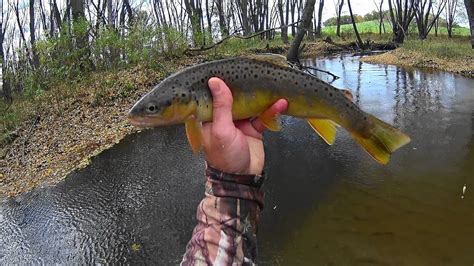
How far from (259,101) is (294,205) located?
4.62 meters

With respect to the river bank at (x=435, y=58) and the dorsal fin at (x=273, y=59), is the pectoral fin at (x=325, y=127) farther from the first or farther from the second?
the river bank at (x=435, y=58)

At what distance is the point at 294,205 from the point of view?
6.76 m

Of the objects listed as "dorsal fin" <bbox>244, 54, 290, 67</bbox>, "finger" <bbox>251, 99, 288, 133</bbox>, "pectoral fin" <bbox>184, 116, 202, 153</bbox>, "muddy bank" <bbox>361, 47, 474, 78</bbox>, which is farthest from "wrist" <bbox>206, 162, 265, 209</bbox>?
"muddy bank" <bbox>361, 47, 474, 78</bbox>

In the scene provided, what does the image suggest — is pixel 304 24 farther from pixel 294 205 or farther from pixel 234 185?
pixel 234 185

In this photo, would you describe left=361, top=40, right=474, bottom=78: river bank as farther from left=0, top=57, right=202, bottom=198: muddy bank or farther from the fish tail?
the fish tail

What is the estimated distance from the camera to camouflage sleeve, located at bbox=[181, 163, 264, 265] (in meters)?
1.82

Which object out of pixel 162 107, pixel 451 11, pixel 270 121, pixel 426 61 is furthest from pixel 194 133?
pixel 451 11

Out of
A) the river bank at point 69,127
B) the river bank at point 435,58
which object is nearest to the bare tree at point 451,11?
the river bank at point 435,58

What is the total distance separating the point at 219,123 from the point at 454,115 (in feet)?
34.3

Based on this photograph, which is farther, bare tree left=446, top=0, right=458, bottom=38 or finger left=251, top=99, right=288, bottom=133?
bare tree left=446, top=0, right=458, bottom=38

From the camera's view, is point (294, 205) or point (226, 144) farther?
point (294, 205)

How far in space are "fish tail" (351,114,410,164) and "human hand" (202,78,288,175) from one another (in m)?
0.79

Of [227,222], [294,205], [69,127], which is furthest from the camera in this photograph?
[69,127]

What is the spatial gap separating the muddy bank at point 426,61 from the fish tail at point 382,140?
1596cm
